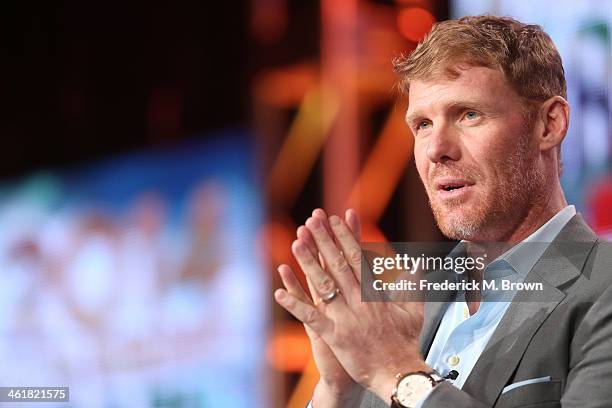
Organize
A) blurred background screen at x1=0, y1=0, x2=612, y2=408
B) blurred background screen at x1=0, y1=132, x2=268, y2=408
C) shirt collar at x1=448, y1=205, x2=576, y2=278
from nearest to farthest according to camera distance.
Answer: shirt collar at x1=448, y1=205, x2=576, y2=278 < blurred background screen at x1=0, y1=0, x2=612, y2=408 < blurred background screen at x1=0, y1=132, x2=268, y2=408

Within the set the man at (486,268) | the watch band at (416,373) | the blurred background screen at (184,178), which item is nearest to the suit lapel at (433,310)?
the man at (486,268)

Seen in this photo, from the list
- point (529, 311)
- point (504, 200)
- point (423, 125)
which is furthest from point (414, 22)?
point (529, 311)

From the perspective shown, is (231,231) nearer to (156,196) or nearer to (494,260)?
(156,196)

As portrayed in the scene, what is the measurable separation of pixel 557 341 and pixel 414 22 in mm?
1034

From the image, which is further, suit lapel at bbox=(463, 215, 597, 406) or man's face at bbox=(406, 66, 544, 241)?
man's face at bbox=(406, 66, 544, 241)

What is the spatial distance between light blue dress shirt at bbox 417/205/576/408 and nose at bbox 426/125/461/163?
207 millimetres

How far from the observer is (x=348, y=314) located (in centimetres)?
147

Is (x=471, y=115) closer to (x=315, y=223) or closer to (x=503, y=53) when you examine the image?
(x=503, y=53)

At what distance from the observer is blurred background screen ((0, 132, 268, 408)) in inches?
102

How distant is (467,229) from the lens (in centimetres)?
171

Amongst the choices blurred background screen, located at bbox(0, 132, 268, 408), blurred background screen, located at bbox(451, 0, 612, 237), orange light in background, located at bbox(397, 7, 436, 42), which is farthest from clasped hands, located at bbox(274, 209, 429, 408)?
blurred background screen, located at bbox(0, 132, 268, 408)

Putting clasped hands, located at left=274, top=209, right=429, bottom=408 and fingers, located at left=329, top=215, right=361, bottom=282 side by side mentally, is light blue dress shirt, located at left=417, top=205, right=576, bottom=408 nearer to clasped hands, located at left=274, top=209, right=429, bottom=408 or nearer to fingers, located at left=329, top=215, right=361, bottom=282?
clasped hands, located at left=274, top=209, right=429, bottom=408

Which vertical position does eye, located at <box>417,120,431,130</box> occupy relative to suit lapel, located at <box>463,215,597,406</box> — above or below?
above

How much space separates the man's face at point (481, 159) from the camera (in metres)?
1.69
